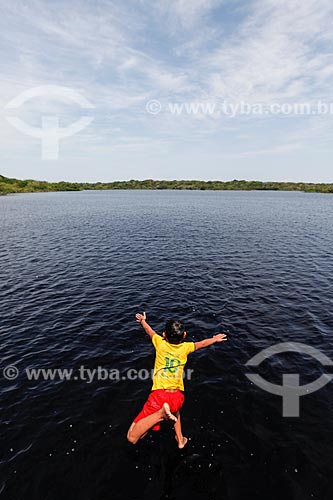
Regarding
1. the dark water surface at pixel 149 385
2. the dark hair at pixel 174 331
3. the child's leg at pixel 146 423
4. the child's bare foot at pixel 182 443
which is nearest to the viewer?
the child's leg at pixel 146 423

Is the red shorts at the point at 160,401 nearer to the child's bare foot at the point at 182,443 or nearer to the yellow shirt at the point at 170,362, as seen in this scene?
the yellow shirt at the point at 170,362

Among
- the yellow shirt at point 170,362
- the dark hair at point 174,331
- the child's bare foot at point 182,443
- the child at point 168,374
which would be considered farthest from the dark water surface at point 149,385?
the dark hair at point 174,331

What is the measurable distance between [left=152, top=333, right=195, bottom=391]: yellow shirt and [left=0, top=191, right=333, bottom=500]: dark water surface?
294 centimetres

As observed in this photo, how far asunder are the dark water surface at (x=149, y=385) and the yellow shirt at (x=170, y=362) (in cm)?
294

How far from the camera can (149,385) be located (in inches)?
454

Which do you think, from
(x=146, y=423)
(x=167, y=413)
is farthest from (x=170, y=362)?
(x=146, y=423)

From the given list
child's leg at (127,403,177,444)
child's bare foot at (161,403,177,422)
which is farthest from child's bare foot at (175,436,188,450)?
child's bare foot at (161,403,177,422)

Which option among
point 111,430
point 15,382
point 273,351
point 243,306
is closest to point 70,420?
point 111,430

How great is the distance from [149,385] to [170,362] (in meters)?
5.15

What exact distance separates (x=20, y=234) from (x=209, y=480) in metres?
44.9

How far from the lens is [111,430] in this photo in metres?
9.28

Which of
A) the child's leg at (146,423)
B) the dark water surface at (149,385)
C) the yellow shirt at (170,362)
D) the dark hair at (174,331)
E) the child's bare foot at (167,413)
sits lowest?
the dark water surface at (149,385)

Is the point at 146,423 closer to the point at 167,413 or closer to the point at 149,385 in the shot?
the point at 167,413

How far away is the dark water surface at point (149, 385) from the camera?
773 centimetres
